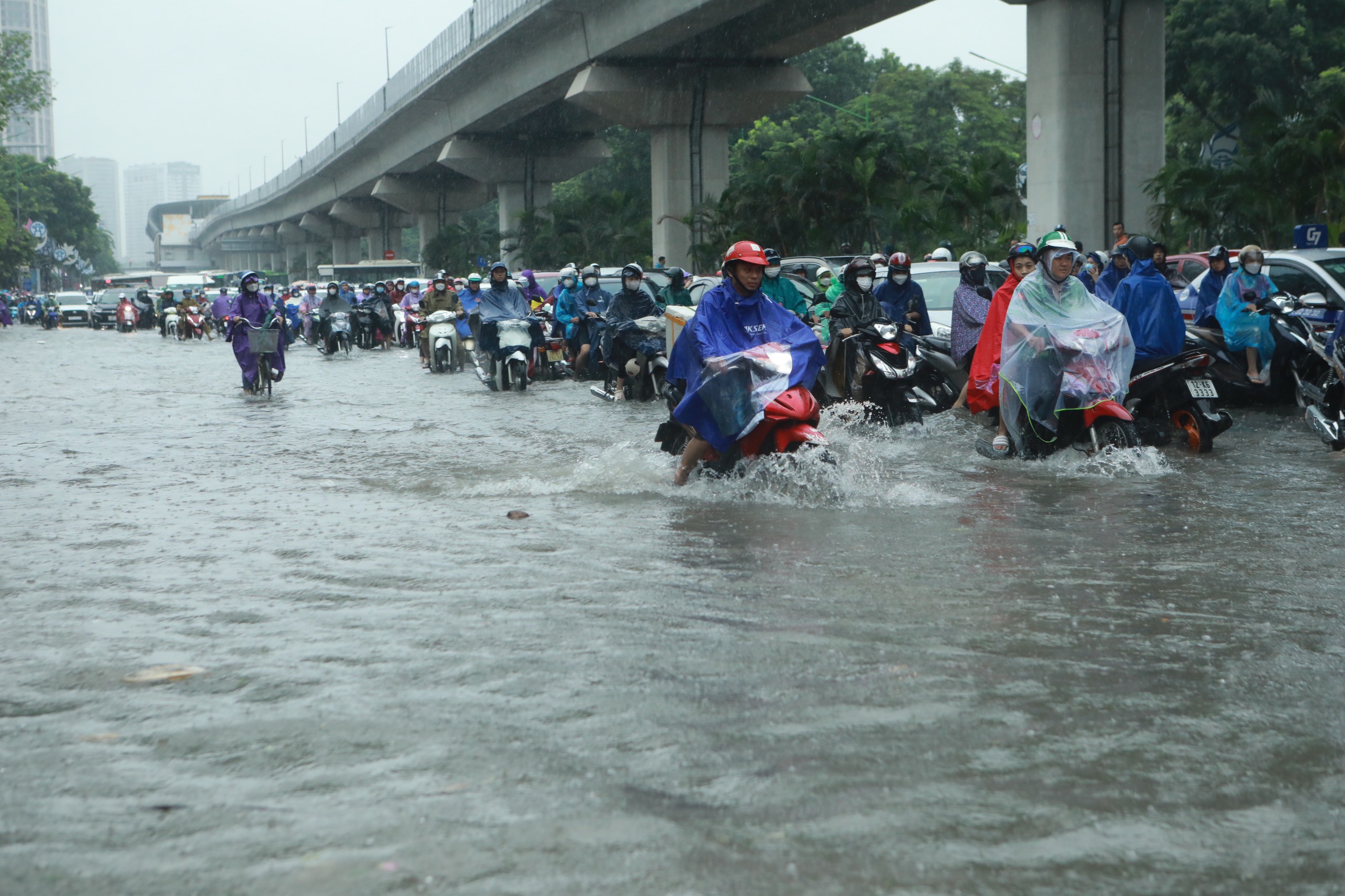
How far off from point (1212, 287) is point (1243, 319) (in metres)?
1.27

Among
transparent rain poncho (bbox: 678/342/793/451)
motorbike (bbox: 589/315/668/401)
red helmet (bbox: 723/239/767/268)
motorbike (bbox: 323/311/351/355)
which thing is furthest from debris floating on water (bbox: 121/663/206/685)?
motorbike (bbox: 323/311/351/355)

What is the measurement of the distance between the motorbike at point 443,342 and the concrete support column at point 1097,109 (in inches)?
351

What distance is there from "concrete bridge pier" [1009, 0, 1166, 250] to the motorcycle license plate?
11.8m

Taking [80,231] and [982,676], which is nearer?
[982,676]

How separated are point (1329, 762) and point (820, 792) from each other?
129 cm

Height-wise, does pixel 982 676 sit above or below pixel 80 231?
below

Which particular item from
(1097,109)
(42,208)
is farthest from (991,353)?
(42,208)

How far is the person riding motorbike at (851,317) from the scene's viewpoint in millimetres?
12898

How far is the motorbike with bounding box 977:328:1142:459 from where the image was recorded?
9375 millimetres

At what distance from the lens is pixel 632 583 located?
6.14 metres

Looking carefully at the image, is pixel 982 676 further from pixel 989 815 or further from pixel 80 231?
pixel 80 231

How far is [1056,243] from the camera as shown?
964 cm

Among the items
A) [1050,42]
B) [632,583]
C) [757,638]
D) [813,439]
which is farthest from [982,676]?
[1050,42]

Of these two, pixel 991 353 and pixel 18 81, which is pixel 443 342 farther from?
pixel 18 81
